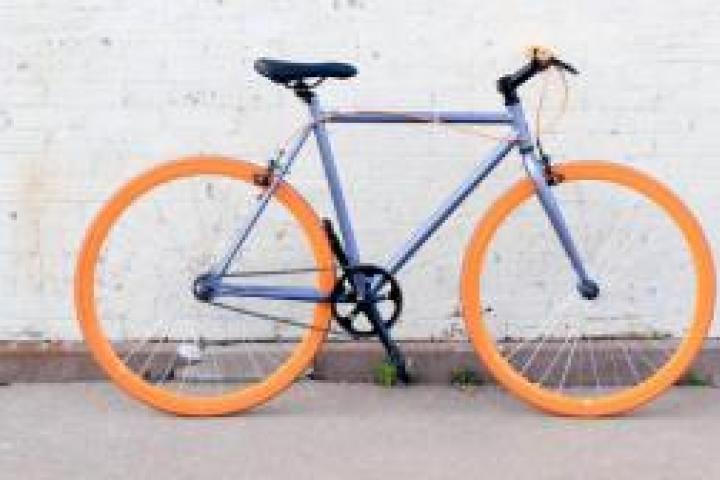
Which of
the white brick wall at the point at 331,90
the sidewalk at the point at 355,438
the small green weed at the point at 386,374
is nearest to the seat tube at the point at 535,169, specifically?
the white brick wall at the point at 331,90

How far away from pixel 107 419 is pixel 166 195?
0.99 m

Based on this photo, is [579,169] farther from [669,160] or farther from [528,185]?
[669,160]

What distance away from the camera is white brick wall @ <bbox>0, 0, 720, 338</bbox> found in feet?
20.4

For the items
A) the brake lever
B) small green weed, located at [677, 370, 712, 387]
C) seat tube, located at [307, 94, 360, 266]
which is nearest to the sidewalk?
small green weed, located at [677, 370, 712, 387]

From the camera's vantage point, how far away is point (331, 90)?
6266mm

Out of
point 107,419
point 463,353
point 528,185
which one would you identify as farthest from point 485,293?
point 107,419

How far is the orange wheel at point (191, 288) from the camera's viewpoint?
6.25 metres

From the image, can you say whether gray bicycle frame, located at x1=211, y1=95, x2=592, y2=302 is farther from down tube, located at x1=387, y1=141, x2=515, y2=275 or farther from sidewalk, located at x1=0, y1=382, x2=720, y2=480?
sidewalk, located at x1=0, y1=382, x2=720, y2=480

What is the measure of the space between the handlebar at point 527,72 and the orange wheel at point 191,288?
1001 mm

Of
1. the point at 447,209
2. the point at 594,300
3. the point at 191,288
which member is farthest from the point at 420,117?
the point at 191,288

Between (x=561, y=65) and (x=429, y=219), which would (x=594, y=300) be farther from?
(x=561, y=65)

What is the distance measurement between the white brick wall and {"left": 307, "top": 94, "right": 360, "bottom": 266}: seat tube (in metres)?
0.35

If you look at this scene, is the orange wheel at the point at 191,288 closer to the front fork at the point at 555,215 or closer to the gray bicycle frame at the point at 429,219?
the gray bicycle frame at the point at 429,219

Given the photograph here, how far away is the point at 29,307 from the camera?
641 centimetres
